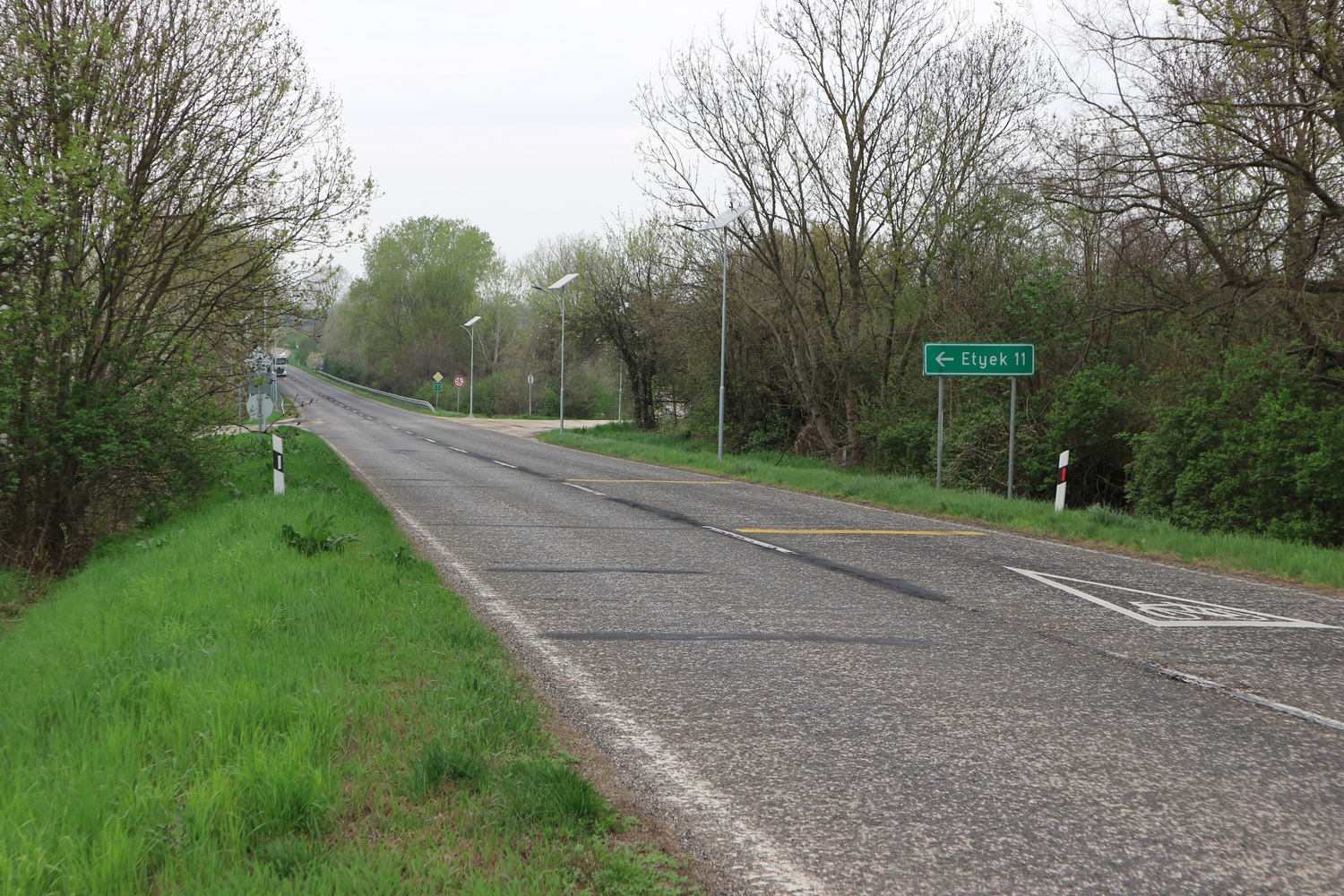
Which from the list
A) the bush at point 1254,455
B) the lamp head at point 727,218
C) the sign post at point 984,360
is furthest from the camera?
the lamp head at point 727,218

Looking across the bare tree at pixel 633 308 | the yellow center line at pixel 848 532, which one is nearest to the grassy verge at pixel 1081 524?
the yellow center line at pixel 848 532

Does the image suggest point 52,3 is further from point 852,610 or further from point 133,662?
point 852,610

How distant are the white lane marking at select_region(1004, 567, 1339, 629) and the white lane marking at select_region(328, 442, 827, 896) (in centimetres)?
452

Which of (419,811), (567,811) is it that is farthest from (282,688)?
(567,811)

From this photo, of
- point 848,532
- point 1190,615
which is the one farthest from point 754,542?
point 1190,615

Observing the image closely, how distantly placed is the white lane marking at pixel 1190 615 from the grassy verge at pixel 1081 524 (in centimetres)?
231

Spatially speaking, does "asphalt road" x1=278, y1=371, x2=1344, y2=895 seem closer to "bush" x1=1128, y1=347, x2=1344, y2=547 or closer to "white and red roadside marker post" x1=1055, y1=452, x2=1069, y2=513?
"white and red roadside marker post" x1=1055, y1=452, x2=1069, y2=513

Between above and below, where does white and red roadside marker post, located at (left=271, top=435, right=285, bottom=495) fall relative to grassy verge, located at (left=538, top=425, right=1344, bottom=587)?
above

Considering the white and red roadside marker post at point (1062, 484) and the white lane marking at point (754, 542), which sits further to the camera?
the white and red roadside marker post at point (1062, 484)

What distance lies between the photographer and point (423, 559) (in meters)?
10.2

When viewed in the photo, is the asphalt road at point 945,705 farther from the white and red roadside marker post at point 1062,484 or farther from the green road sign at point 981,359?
the green road sign at point 981,359

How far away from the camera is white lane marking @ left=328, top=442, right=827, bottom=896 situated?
3393 millimetres

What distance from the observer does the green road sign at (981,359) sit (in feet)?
58.7

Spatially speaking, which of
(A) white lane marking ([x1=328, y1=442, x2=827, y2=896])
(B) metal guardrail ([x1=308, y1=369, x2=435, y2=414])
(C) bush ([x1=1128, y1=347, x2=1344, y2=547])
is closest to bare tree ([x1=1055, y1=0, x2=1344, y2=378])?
(C) bush ([x1=1128, y1=347, x2=1344, y2=547])
